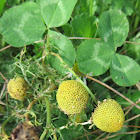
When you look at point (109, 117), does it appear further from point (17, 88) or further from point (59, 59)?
point (17, 88)

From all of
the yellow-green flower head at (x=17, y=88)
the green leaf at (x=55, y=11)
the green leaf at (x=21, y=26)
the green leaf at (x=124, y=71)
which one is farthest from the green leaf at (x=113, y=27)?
the yellow-green flower head at (x=17, y=88)

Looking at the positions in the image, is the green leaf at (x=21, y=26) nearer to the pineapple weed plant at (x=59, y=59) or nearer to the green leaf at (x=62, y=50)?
the pineapple weed plant at (x=59, y=59)

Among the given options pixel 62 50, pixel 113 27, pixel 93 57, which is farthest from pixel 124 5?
pixel 62 50

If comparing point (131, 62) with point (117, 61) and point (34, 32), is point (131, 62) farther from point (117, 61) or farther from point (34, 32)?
point (34, 32)

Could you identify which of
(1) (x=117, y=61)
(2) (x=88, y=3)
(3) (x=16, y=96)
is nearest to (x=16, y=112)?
(3) (x=16, y=96)

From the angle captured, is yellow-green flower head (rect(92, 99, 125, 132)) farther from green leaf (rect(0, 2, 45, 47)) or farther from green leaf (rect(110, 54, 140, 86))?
green leaf (rect(0, 2, 45, 47))

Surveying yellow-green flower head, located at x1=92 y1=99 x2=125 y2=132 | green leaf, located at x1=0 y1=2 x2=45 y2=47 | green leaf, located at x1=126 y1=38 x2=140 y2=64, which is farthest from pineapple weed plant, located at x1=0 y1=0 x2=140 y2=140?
green leaf, located at x1=126 y1=38 x2=140 y2=64
